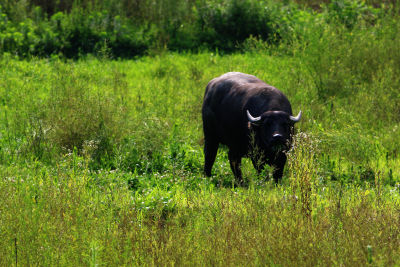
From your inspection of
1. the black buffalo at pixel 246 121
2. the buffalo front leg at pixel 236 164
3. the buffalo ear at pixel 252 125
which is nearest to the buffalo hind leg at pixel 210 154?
the black buffalo at pixel 246 121

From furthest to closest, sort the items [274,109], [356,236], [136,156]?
1. [136,156]
2. [274,109]
3. [356,236]

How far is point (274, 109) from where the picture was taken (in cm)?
731

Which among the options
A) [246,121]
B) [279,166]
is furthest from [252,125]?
[279,166]

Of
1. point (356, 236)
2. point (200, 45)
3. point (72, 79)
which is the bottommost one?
point (200, 45)

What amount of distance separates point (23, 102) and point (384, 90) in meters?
6.18

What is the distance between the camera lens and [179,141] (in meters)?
8.78

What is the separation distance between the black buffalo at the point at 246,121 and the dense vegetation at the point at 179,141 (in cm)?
25

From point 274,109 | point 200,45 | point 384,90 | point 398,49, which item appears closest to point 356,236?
point 274,109

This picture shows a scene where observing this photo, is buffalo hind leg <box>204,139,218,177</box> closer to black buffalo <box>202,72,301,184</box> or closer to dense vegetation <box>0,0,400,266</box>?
black buffalo <box>202,72,301,184</box>

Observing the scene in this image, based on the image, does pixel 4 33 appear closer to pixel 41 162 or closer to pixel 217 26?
pixel 217 26

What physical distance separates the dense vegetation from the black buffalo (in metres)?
0.25

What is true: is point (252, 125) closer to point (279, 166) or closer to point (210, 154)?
point (279, 166)

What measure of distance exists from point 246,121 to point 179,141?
1.62 m

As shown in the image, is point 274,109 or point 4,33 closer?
point 274,109
